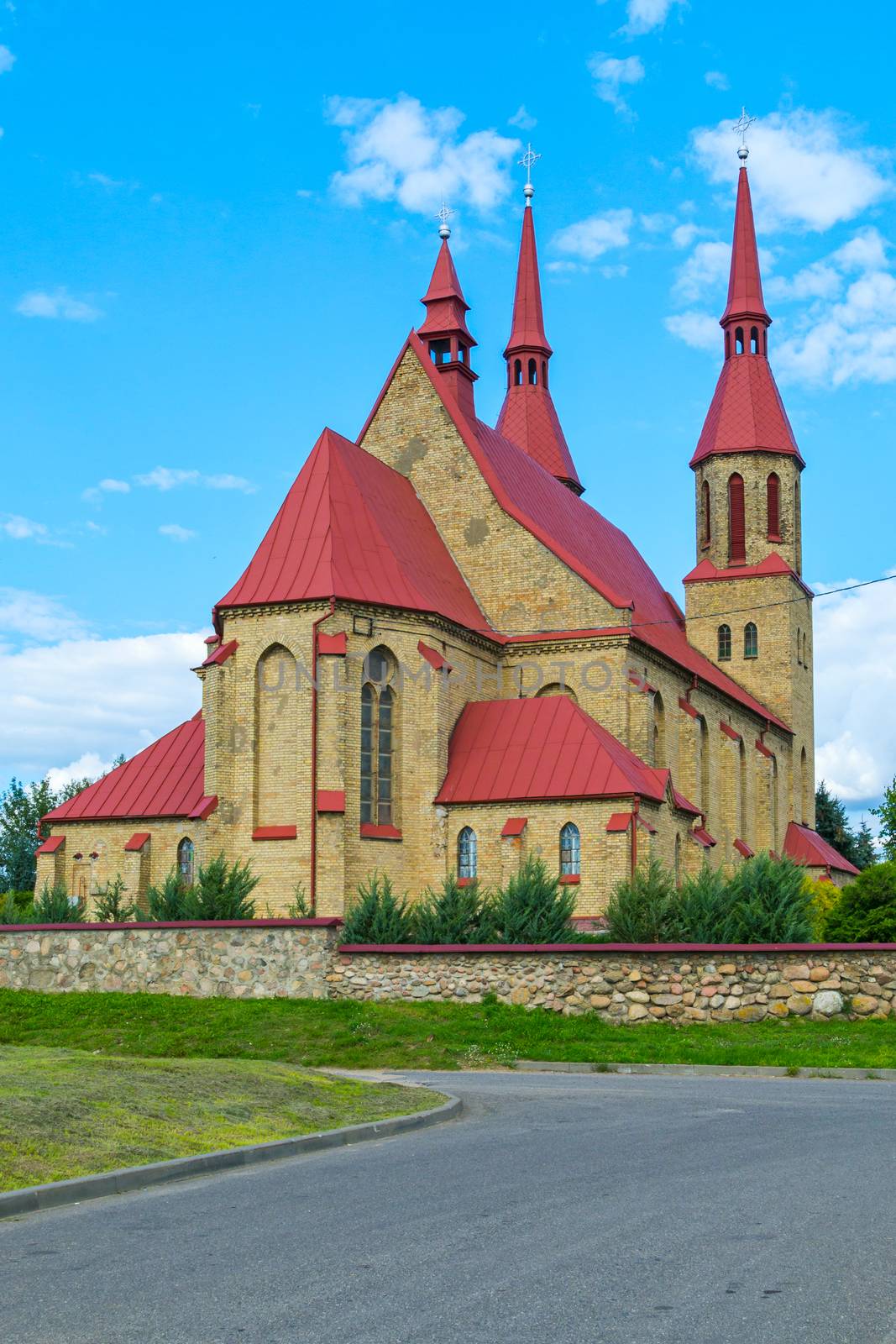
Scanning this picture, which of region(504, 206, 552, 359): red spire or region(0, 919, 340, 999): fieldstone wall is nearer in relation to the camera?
region(0, 919, 340, 999): fieldstone wall

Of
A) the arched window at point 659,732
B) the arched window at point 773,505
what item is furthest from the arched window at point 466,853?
the arched window at point 773,505

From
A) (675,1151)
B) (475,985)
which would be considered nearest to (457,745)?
(475,985)

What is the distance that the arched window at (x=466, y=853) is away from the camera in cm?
3334

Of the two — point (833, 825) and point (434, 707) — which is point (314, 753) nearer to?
point (434, 707)

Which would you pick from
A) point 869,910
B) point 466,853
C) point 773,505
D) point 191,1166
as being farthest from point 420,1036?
point 773,505

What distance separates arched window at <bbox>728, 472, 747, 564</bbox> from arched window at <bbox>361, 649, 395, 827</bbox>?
21923mm

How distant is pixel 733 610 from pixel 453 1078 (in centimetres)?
3496

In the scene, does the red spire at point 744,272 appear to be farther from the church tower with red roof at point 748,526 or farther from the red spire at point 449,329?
the red spire at point 449,329

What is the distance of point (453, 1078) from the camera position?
1895 centimetres

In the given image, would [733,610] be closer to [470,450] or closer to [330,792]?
[470,450]

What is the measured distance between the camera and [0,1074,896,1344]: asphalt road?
606cm

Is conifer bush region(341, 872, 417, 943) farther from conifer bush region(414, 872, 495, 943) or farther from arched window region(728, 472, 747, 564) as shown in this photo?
arched window region(728, 472, 747, 564)

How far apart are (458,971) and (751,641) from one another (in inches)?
1220

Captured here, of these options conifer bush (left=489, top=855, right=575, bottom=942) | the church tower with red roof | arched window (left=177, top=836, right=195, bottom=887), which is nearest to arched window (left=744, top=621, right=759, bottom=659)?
the church tower with red roof
